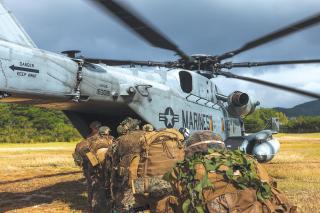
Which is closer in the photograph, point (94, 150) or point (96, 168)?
point (96, 168)

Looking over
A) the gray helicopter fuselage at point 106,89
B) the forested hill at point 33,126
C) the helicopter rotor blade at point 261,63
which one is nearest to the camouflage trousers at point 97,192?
the gray helicopter fuselage at point 106,89

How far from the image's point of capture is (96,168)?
7.46 m

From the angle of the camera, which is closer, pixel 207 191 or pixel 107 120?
pixel 207 191

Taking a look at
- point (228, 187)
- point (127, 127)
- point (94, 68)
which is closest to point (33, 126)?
point (94, 68)

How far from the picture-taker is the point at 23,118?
189ft

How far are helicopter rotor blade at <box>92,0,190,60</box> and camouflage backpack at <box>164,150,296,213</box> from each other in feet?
8.68

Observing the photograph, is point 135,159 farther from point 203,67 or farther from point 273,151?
point 273,151

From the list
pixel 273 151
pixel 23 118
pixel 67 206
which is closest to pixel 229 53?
pixel 273 151

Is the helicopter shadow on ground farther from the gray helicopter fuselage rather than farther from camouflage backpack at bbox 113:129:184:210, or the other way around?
camouflage backpack at bbox 113:129:184:210

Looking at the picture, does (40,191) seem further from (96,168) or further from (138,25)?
(138,25)

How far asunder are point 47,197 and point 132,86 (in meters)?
3.56

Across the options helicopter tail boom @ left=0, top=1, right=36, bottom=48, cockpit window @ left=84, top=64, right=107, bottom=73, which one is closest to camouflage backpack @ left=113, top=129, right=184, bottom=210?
cockpit window @ left=84, top=64, right=107, bottom=73

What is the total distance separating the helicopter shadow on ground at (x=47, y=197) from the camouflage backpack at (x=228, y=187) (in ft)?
17.6

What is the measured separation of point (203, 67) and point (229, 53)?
43.2 inches
